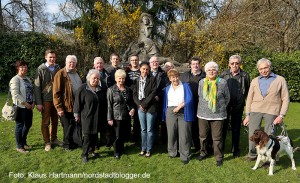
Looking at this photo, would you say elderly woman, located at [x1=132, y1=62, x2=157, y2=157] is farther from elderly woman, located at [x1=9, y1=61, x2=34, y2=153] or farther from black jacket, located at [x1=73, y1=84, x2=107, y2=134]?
elderly woman, located at [x1=9, y1=61, x2=34, y2=153]

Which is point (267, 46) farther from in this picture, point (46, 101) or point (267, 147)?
point (46, 101)

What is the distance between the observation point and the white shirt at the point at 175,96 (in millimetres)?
4500

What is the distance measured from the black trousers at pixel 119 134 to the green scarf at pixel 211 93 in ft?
5.07

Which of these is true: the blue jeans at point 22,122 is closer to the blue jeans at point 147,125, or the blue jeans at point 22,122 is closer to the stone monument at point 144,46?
the blue jeans at point 147,125

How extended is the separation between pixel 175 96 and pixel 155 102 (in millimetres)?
388

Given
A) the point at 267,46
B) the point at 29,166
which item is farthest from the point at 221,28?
the point at 29,166

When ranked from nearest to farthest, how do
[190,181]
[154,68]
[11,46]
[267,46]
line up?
1. [190,181]
2. [154,68]
3. [11,46]
4. [267,46]

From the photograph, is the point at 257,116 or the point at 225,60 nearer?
the point at 257,116

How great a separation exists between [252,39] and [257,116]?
1094 centimetres

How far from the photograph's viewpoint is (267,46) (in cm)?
1405

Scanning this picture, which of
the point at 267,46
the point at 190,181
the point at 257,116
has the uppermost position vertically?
the point at 267,46

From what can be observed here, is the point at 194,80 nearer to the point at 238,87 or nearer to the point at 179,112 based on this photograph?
the point at 179,112

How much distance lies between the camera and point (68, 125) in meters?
4.96

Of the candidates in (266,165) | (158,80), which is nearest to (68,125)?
(158,80)
